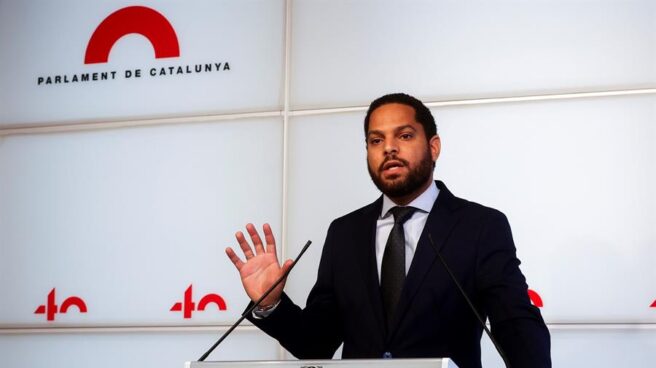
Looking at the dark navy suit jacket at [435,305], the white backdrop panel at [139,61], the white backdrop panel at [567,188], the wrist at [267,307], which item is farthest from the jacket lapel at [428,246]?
the white backdrop panel at [139,61]

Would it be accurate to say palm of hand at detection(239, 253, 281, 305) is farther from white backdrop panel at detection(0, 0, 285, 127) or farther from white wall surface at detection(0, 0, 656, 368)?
white backdrop panel at detection(0, 0, 285, 127)

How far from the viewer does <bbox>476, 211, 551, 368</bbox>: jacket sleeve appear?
7.54 ft

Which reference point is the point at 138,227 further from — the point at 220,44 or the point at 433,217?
the point at 433,217

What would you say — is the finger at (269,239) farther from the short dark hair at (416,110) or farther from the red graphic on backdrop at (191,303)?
the red graphic on backdrop at (191,303)

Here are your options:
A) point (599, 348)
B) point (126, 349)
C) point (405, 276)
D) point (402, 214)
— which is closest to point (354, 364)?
point (405, 276)

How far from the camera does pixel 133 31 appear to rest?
423 centimetres

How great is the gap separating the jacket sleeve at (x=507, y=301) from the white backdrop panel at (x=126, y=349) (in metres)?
1.44

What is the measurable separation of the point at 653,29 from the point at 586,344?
1172mm

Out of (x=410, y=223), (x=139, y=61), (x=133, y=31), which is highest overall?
(x=133, y=31)

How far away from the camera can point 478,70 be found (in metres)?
3.71

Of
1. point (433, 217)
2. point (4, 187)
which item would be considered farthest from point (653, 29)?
point (4, 187)

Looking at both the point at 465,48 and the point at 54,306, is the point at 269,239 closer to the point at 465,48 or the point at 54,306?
the point at 465,48

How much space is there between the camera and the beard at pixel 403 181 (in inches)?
105

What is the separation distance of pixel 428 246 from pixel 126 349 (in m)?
1.88
